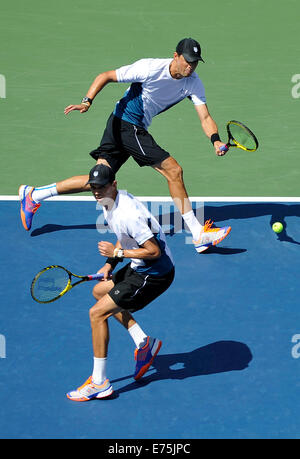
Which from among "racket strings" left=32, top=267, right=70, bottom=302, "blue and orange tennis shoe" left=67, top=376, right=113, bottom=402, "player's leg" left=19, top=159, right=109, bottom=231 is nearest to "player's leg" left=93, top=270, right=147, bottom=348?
"racket strings" left=32, top=267, right=70, bottom=302

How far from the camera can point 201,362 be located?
7168mm


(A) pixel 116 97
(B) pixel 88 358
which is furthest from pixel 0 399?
(A) pixel 116 97

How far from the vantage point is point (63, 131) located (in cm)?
1223

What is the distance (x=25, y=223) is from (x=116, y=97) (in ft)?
14.7

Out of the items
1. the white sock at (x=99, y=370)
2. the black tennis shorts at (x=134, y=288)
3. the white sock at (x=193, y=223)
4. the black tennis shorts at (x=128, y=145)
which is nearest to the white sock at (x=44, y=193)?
the black tennis shorts at (x=128, y=145)

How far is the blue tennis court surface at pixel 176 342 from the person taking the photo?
6.39 m

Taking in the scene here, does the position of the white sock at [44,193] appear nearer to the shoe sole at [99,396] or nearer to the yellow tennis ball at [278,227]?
the yellow tennis ball at [278,227]

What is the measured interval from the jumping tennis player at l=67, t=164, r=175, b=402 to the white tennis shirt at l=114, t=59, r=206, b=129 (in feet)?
8.48

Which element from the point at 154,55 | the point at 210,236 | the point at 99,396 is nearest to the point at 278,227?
the point at 210,236

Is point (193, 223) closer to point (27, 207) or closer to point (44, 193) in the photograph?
point (44, 193)

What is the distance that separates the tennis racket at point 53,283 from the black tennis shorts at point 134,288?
237 millimetres

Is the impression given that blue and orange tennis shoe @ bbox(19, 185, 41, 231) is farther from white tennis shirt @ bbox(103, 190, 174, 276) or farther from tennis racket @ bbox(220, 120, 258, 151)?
white tennis shirt @ bbox(103, 190, 174, 276)

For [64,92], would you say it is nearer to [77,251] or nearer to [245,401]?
[77,251]

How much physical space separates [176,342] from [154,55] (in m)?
8.62
